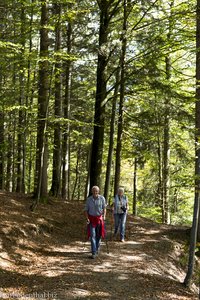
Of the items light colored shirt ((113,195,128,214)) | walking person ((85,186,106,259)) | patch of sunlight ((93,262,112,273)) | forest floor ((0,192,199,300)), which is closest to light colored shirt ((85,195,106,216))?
walking person ((85,186,106,259))

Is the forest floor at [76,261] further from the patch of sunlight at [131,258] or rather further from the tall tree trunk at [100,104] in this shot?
the tall tree trunk at [100,104]

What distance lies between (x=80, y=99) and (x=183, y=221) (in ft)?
40.3

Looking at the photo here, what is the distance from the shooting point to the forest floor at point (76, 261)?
6715 millimetres

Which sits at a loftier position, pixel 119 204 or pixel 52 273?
pixel 119 204

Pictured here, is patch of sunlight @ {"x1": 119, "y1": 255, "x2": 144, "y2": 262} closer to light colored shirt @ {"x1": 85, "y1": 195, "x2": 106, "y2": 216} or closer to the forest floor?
the forest floor

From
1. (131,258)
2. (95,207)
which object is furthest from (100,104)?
(131,258)

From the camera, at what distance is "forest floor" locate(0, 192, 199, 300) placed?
6715 mm

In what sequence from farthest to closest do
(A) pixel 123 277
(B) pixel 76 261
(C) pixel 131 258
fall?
1. (C) pixel 131 258
2. (B) pixel 76 261
3. (A) pixel 123 277

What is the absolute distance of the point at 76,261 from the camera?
336 inches

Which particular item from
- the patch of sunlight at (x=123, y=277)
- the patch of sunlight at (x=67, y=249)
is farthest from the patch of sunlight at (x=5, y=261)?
the patch of sunlight at (x=123, y=277)

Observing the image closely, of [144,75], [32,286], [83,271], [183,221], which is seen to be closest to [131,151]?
[144,75]

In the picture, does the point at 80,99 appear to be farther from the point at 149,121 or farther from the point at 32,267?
the point at 32,267

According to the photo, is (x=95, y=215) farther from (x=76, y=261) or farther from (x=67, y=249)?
(x=67, y=249)

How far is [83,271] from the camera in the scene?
7750 mm
